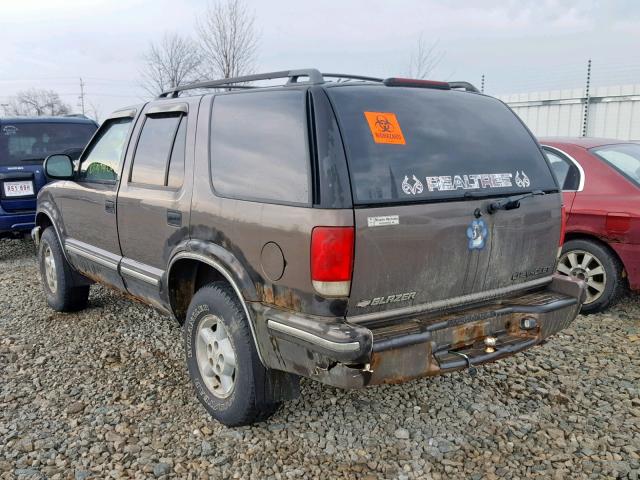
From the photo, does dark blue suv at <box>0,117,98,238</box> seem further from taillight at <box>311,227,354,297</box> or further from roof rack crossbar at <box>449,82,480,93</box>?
taillight at <box>311,227,354,297</box>

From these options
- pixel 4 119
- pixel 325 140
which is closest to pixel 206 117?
pixel 325 140

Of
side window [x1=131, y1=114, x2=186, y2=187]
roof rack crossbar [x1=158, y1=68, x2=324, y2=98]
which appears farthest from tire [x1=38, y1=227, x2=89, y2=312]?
roof rack crossbar [x1=158, y1=68, x2=324, y2=98]

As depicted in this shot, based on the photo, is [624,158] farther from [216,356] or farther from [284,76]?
[216,356]

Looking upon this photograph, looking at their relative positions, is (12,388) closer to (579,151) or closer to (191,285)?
(191,285)

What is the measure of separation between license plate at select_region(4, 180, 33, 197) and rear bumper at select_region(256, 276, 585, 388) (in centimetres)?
586

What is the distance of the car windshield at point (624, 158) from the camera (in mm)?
4945

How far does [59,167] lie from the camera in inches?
183

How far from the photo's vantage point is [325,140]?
256 centimetres

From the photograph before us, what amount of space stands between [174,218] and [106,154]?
1.42m

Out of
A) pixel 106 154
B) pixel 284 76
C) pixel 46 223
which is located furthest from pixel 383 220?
pixel 46 223

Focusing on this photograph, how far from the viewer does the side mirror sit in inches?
182

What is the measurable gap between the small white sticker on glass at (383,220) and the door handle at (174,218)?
4.32 ft

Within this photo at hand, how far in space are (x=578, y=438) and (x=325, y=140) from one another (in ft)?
6.95

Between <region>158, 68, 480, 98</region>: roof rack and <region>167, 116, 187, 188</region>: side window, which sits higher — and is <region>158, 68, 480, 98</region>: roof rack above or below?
above
